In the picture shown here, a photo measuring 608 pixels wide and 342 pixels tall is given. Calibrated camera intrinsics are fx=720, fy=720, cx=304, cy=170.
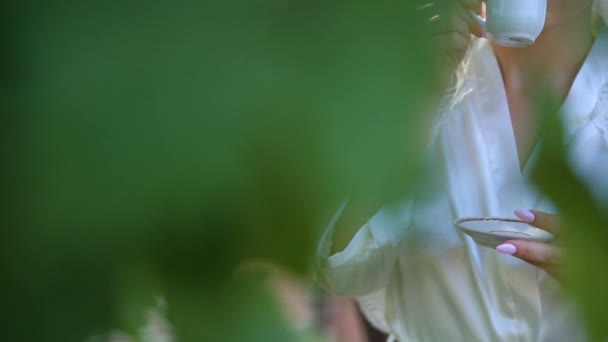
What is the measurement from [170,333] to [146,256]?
0.02 m

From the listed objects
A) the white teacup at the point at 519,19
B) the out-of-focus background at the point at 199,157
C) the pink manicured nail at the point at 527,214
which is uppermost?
the white teacup at the point at 519,19

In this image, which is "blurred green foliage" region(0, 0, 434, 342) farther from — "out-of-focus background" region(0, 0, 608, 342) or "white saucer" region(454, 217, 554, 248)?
"white saucer" region(454, 217, 554, 248)

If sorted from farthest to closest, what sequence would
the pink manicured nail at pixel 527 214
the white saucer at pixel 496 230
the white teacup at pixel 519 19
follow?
the white saucer at pixel 496 230 < the white teacup at pixel 519 19 < the pink manicured nail at pixel 527 214

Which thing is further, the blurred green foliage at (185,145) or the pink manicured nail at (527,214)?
the pink manicured nail at (527,214)

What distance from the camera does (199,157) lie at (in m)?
0.17

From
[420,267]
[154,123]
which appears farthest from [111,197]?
[420,267]

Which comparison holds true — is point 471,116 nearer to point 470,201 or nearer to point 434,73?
point 470,201

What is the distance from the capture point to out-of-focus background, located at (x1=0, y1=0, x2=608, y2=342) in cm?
17

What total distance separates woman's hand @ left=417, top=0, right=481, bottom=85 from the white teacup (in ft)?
0.84

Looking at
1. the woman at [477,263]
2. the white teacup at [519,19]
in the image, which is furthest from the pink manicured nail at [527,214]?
the woman at [477,263]

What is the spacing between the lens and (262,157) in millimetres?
168

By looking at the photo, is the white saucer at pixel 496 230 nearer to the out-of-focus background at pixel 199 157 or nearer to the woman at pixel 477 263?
the woman at pixel 477 263

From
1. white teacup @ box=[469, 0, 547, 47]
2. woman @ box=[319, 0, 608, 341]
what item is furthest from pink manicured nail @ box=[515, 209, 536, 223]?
woman @ box=[319, 0, 608, 341]

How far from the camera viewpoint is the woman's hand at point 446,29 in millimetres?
189
